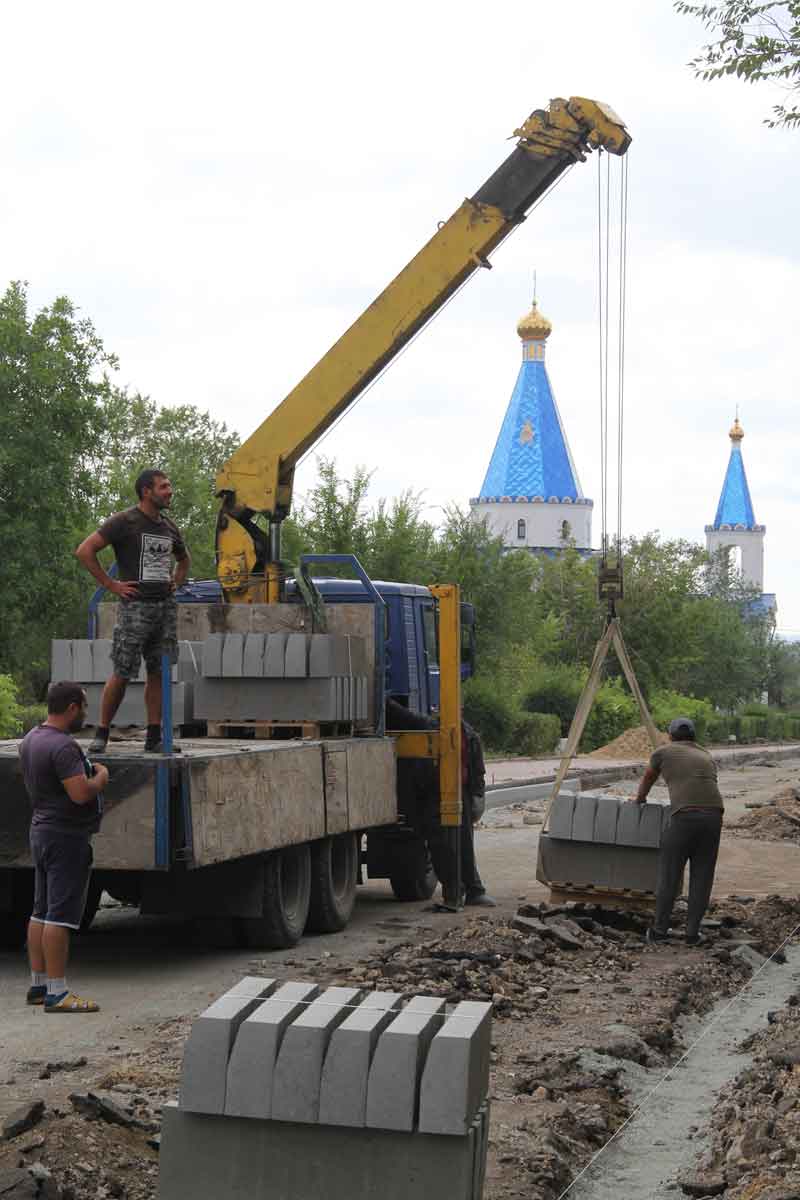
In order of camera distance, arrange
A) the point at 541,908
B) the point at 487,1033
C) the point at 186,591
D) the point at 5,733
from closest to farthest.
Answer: the point at 487,1033 < the point at 541,908 < the point at 186,591 < the point at 5,733

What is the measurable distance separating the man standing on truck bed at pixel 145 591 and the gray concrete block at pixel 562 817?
379 cm

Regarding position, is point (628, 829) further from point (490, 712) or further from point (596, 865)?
point (490, 712)

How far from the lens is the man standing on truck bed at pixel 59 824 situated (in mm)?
9000

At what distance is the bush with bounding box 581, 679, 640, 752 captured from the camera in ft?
164

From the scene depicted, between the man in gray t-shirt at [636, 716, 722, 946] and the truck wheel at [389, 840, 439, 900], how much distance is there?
280cm

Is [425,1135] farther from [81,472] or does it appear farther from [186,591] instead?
[81,472]

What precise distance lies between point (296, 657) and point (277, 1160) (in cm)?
785

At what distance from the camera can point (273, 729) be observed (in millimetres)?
13117

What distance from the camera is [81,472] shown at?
1686 inches

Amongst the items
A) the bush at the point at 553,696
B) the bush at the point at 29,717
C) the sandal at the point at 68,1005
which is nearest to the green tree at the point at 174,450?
the bush at the point at 553,696

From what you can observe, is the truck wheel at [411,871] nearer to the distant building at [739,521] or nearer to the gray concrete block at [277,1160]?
the gray concrete block at [277,1160]

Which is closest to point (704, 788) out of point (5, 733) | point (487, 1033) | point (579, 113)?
point (579, 113)

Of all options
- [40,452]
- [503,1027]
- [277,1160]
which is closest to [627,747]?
[40,452]

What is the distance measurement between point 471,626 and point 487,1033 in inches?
390
